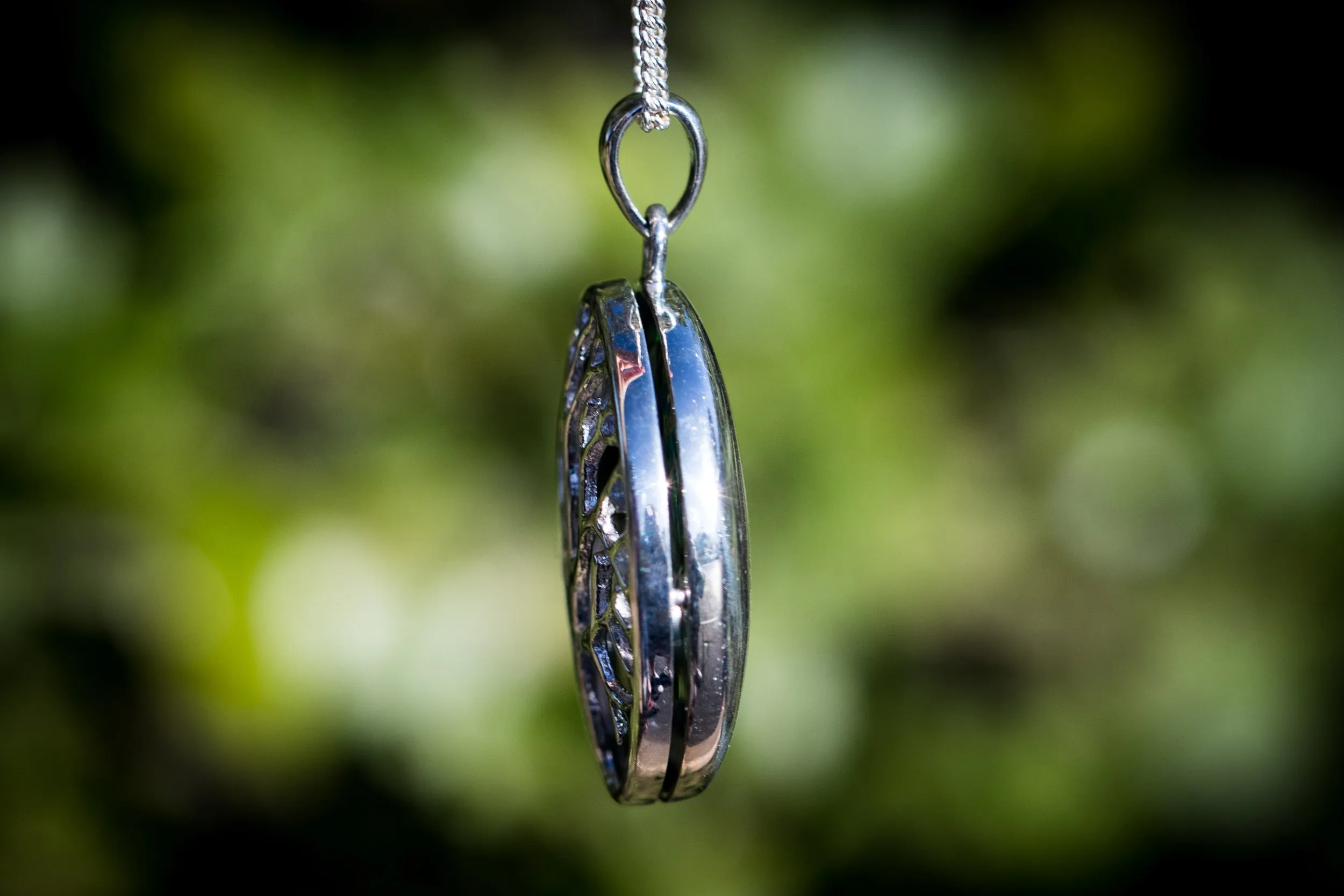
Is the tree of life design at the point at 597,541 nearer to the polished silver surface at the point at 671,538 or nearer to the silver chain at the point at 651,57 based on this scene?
the polished silver surface at the point at 671,538

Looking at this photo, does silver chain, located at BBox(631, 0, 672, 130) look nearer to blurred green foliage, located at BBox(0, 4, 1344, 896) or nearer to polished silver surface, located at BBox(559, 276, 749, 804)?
polished silver surface, located at BBox(559, 276, 749, 804)

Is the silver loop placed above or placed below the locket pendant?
above

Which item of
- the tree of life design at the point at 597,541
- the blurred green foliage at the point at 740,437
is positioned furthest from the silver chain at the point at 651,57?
the blurred green foliage at the point at 740,437

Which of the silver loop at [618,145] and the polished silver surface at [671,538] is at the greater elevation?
the silver loop at [618,145]

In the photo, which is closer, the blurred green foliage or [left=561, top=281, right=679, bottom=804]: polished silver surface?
[left=561, top=281, right=679, bottom=804]: polished silver surface

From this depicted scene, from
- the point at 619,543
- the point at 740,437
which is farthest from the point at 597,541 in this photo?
the point at 740,437

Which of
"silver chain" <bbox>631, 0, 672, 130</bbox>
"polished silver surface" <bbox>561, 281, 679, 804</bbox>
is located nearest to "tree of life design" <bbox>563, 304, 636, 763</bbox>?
"polished silver surface" <bbox>561, 281, 679, 804</bbox>

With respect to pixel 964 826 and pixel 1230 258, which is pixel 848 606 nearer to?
pixel 964 826
